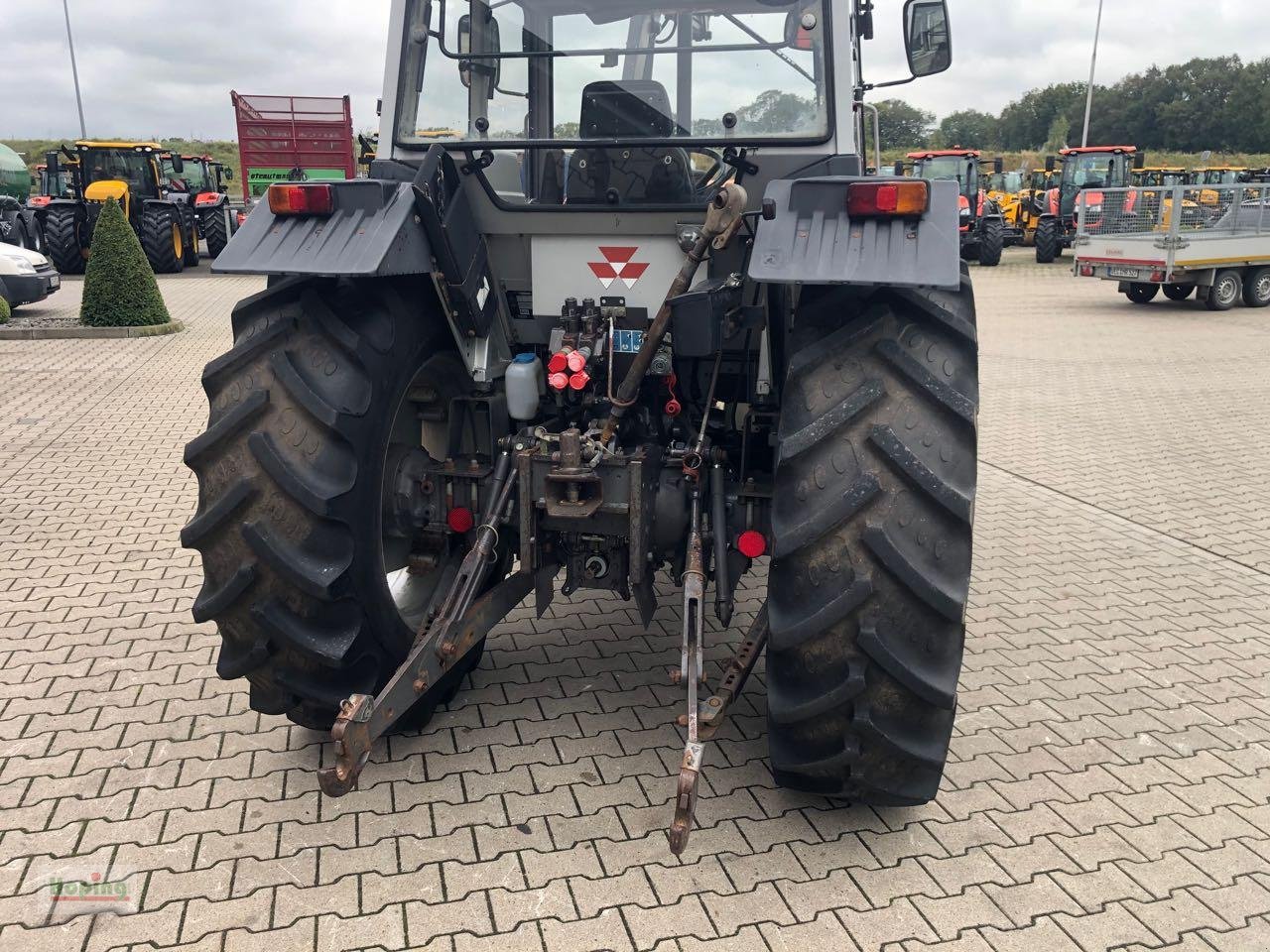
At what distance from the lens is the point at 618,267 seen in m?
3.38

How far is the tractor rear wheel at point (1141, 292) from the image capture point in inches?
656

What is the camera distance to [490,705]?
369cm

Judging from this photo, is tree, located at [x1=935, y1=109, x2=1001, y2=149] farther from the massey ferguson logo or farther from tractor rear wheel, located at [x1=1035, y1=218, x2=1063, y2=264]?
the massey ferguson logo

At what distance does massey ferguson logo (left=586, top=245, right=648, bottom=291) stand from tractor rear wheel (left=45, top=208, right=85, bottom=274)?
19813 millimetres

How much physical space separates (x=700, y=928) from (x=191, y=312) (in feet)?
48.9

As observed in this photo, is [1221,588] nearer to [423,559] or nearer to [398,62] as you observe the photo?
[423,559]

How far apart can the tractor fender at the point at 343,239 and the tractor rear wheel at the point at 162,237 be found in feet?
61.6

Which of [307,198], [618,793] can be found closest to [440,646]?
[618,793]

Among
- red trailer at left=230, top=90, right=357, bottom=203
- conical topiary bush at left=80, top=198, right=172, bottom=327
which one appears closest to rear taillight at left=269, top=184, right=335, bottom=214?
conical topiary bush at left=80, top=198, right=172, bottom=327

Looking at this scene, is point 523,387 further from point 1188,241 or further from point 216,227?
point 216,227

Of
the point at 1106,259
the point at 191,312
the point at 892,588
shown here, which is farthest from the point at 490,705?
the point at 1106,259

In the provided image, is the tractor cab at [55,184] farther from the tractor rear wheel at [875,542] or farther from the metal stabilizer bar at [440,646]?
the tractor rear wheel at [875,542]

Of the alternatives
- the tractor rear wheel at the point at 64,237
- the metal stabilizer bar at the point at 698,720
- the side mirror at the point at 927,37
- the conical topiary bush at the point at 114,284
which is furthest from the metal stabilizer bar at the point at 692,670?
the tractor rear wheel at the point at 64,237

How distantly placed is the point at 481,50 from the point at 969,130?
86208 mm
